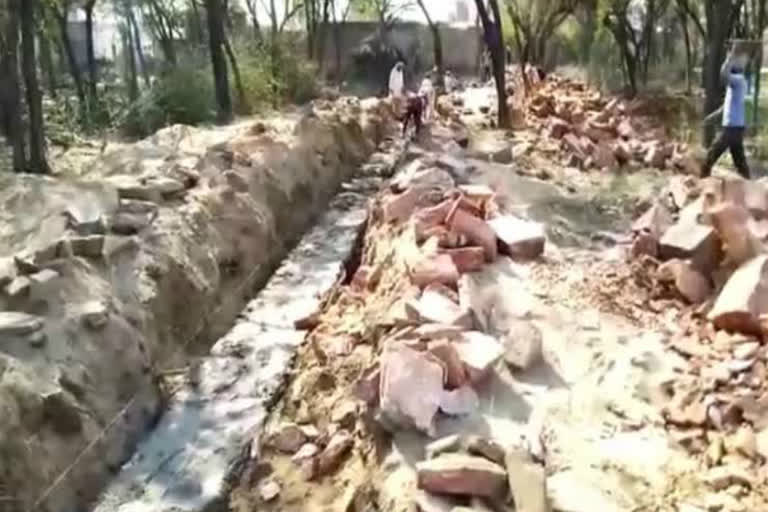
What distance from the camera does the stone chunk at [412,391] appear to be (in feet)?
15.8

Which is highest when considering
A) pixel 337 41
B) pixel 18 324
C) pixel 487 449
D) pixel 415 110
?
pixel 337 41

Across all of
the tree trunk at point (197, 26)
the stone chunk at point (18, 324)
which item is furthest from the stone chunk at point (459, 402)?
the tree trunk at point (197, 26)

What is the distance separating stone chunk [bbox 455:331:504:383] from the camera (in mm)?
5145

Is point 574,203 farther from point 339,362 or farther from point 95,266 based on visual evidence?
point 95,266

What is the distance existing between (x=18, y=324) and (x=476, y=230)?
333cm

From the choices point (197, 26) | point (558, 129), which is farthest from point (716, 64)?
point (197, 26)

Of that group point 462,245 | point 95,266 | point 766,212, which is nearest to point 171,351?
point 95,266

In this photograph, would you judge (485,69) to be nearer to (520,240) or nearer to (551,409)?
(520,240)

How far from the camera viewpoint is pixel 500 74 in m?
16.9

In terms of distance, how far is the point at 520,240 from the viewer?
23.7 feet

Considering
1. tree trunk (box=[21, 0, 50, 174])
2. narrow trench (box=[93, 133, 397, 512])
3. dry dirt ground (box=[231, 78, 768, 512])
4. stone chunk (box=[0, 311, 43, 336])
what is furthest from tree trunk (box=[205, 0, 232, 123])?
stone chunk (box=[0, 311, 43, 336])

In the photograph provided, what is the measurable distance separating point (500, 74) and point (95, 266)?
37.2 ft

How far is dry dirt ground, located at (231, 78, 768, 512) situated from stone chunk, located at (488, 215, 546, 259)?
4.1 inches

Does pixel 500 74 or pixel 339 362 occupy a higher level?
pixel 500 74
